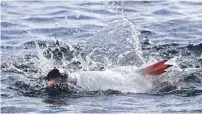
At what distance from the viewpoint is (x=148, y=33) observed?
1076 centimetres

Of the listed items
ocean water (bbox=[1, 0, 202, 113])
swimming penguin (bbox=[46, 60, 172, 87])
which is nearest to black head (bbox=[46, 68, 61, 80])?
swimming penguin (bbox=[46, 60, 172, 87])

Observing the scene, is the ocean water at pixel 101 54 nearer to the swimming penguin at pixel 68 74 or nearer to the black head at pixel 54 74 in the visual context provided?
the swimming penguin at pixel 68 74

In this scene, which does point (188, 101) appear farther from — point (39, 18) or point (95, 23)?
point (39, 18)

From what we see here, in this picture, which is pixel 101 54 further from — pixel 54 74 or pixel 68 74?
pixel 54 74

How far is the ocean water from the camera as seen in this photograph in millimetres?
6551

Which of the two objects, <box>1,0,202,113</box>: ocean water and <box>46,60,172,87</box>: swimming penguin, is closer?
<box>46,60,172,87</box>: swimming penguin

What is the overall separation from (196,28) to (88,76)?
4.72 meters

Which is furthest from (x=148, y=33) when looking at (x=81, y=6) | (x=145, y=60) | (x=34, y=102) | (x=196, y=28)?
(x=34, y=102)

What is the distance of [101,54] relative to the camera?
9.31 metres

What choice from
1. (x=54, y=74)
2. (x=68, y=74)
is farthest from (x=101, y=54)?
(x=54, y=74)

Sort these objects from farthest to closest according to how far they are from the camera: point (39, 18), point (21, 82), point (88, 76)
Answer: point (39, 18) → point (21, 82) → point (88, 76)

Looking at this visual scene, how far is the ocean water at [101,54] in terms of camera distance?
655 centimetres

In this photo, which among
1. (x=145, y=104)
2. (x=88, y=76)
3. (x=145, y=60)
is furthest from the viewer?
(x=145, y=60)

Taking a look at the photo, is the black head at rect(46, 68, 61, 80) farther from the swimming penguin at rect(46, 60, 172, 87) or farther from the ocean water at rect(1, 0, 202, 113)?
the ocean water at rect(1, 0, 202, 113)
